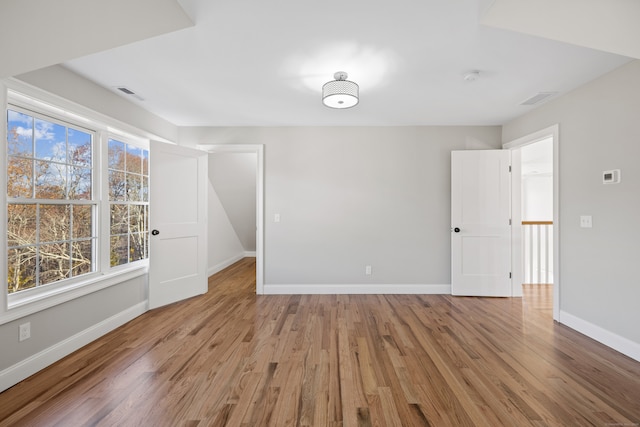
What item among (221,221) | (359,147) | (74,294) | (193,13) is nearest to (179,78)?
(193,13)

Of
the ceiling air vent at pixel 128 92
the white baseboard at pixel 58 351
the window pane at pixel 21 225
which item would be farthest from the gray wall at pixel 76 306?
the window pane at pixel 21 225

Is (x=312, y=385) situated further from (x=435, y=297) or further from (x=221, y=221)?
(x=221, y=221)

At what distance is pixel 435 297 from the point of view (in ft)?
13.0

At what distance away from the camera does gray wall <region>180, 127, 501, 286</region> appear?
4145mm

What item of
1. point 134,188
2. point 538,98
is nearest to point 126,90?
point 134,188

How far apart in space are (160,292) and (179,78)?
2.54m

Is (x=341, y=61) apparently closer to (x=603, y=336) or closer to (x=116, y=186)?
(x=116, y=186)

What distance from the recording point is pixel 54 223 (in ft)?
8.00

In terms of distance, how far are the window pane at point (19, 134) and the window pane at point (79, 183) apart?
396mm

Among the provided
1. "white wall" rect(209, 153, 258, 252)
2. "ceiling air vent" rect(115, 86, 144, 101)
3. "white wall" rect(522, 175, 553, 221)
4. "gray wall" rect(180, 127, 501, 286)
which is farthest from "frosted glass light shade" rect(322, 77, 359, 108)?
"white wall" rect(522, 175, 553, 221)

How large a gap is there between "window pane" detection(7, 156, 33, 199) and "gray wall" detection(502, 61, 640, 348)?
491cm

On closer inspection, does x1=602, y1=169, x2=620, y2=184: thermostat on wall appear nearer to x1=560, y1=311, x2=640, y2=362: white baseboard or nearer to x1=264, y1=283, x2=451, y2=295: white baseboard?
x1=560, y1=311, x2=640, y2=362: white baseboard

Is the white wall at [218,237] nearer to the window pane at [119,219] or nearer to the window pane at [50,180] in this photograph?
the window pane at [119,219]

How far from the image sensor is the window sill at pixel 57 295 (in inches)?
79.5
